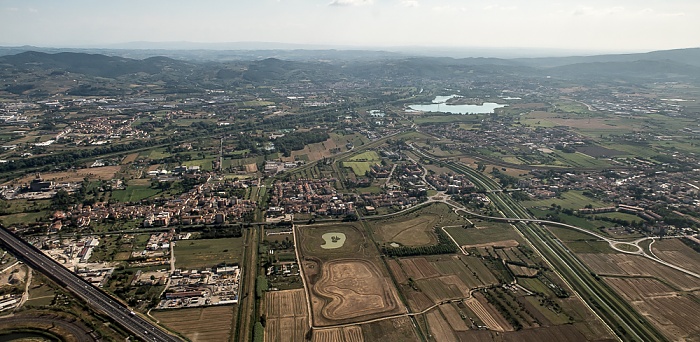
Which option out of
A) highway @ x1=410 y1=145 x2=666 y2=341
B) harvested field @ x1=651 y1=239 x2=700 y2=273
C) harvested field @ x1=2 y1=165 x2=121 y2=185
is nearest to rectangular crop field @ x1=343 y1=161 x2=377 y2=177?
highway @ x1=410 y1=145 x2=666 y2=341

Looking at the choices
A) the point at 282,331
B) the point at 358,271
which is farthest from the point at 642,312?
the point at 282,331

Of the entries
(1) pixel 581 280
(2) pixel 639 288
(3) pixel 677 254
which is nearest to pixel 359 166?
(1) pixel 581 280

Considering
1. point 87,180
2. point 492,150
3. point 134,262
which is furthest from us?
point 492,150

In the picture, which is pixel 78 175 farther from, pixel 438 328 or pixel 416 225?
pixel 438 328

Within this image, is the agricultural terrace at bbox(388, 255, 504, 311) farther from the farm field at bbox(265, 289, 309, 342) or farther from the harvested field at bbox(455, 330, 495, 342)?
the farm field at bbox(265, 289, 309, 342)

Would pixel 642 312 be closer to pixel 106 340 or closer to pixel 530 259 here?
pixel 530 259

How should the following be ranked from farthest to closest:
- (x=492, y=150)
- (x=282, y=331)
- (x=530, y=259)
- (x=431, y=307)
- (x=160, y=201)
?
(x=492, y=150), (x=160, y=201), (x=530, y=259), (x=431, y=307), (x=282, y=331)

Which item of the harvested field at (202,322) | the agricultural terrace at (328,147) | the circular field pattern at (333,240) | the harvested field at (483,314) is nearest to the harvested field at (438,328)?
the harvested field at (483,314)

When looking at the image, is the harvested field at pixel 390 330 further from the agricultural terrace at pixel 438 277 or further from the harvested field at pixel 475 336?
the harvested field at pixel 475 336
